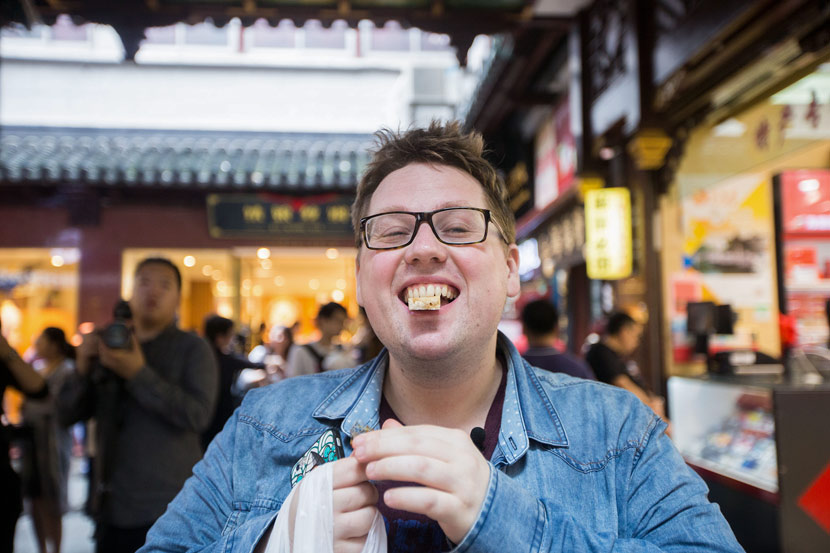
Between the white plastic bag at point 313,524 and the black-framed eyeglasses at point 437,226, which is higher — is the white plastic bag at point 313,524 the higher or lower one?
the lower one

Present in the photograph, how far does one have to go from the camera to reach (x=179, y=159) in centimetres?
852

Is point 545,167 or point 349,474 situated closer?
point 349,474

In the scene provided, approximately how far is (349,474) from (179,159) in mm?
8510

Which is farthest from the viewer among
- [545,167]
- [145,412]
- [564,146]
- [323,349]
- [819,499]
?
[545,167]

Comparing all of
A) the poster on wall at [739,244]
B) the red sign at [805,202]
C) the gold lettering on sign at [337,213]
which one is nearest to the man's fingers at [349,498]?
the poster on wall at [739,244]

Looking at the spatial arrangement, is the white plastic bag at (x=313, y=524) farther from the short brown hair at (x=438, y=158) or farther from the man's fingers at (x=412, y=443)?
the short brown hair at (x=438, y=158)

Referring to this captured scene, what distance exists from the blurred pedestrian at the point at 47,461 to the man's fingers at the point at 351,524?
4039mm

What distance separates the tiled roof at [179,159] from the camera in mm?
7824

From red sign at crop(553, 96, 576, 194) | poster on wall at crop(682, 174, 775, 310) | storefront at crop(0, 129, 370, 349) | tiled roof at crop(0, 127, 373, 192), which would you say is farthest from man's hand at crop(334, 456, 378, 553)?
storefront at crop(0, 129, 370, 349)

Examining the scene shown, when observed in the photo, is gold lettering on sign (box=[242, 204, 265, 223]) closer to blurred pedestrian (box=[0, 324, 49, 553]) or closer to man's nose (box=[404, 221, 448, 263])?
blurred pedestrian (box=[0, 324, 49, 553])

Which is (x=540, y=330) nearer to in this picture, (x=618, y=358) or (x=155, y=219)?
(x=618, y=358)

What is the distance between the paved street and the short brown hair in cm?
449

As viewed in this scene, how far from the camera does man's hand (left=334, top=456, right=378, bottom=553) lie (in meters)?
0.99

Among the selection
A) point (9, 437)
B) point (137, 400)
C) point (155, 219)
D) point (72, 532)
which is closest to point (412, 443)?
point (137, 400)
